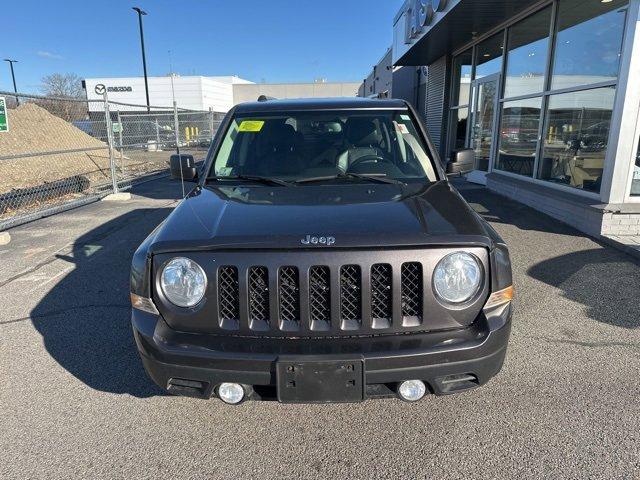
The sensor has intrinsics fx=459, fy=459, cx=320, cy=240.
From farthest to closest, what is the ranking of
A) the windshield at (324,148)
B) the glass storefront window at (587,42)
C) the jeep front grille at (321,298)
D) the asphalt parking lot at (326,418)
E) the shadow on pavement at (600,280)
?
1. the glass storefront window at (587,42)
2. the shadow on pavement at (600,280)
3. the windshield at (324,148)
4. the asphalt parking lot at (326,418)
5. the jeep front grille at (321,298)

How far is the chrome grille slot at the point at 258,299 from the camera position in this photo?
7.19ft

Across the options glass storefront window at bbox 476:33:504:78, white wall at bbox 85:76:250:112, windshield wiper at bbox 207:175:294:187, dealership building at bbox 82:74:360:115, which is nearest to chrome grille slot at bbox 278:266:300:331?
windshield wiper at bbox 207:175:294:187

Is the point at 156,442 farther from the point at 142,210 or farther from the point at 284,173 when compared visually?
the point at 142,210

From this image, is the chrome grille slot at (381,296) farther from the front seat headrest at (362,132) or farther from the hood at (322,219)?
the front seat headrest at (362,132)

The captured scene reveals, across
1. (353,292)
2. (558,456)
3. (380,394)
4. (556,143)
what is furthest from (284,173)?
(556,143)

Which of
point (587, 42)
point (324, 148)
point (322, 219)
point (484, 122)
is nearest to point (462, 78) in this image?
point (484, 122)

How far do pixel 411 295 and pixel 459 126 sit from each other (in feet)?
43.1

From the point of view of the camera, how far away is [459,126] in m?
14.2

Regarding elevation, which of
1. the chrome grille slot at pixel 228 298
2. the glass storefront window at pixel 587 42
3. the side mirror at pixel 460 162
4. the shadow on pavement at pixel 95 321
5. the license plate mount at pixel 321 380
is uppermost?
the glass storefront window at pixel 587 42

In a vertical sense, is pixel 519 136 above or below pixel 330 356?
above

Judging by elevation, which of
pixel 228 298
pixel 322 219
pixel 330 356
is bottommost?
pixel 330 356

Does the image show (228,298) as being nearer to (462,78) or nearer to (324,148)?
(324,148)

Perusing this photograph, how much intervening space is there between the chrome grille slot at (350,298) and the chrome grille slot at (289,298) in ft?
0.70

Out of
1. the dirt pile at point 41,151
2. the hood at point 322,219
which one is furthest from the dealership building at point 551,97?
the dirt pile at point 41,151
